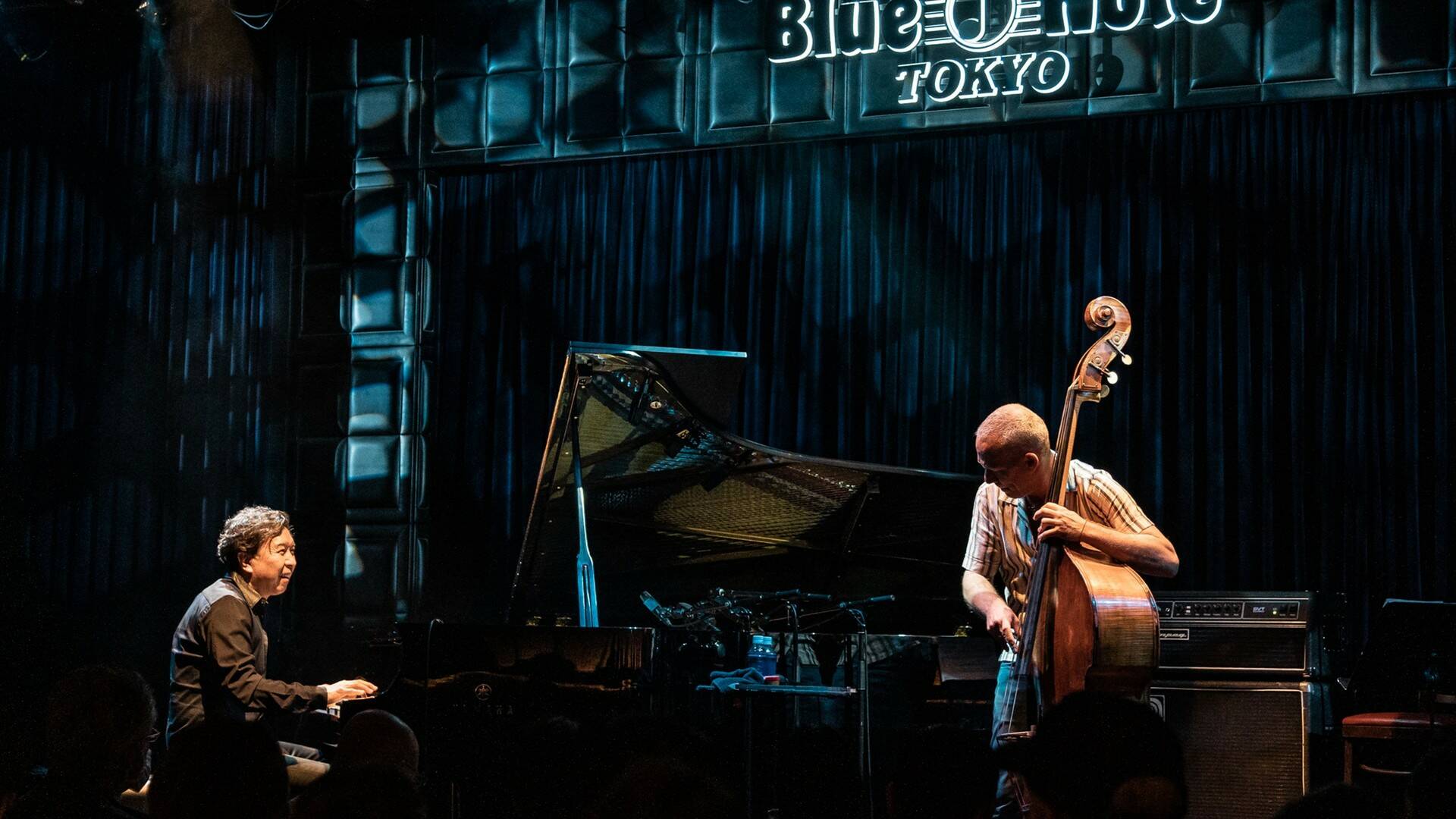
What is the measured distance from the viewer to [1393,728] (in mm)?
4953

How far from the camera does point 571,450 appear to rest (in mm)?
4852

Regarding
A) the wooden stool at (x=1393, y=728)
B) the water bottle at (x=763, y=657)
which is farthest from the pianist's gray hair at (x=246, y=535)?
the wooden stool at (x=1393, y=728)

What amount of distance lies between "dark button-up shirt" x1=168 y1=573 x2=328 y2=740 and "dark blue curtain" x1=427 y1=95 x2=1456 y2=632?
3.63 meters

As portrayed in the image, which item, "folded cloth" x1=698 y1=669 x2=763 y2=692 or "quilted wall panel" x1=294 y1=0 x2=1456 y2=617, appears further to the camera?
"quilted wall panel" x1=294 y1=0 x2=1456 y2=617

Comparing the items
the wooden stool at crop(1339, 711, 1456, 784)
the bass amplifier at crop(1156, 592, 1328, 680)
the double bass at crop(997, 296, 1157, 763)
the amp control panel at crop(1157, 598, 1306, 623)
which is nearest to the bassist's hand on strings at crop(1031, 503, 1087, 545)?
the double bass at crop(997, 296, 1157, 763)

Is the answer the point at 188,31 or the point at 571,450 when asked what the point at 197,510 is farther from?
the point at 571,450

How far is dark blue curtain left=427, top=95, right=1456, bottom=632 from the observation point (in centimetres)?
676

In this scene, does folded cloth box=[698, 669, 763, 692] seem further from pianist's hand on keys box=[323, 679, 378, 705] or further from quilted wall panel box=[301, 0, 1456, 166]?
quilted wall panel box=[301, 0, 1456, 166]

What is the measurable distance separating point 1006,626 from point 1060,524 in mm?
327

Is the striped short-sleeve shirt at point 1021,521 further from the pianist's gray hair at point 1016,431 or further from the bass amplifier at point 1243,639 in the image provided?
the bass amplifier at point 1243,639

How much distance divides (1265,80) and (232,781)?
6.56 m

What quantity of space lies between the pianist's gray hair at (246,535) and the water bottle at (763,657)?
69.9 inches

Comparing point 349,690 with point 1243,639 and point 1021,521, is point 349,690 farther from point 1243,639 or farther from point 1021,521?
point 1243,639

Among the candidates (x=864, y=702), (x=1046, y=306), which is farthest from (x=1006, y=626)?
(x=1046, y=306)
